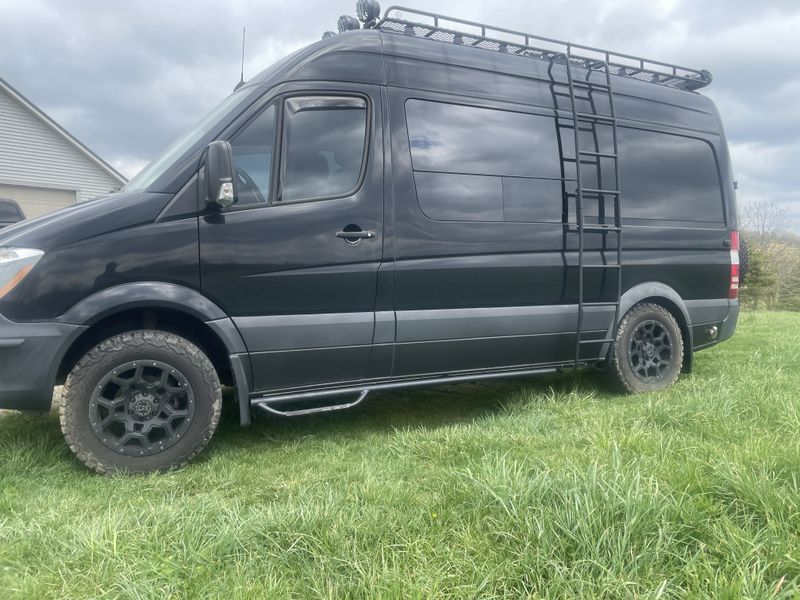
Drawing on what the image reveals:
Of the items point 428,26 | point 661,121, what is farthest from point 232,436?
point 661,121

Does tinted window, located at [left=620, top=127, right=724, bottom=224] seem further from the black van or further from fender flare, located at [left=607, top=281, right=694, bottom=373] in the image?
fender flare, located at [left=607, top=281, right=694, bottom=373]

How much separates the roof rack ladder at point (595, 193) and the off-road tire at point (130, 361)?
8.93 ft

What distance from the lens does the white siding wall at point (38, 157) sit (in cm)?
1698

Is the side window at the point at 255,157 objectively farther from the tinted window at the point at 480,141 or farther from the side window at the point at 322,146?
the tinted window at the point at 480,141

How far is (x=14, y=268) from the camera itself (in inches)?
120

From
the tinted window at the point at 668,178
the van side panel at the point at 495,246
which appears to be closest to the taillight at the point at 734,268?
the tinted window at the point at 668,178

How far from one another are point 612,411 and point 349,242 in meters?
2.07

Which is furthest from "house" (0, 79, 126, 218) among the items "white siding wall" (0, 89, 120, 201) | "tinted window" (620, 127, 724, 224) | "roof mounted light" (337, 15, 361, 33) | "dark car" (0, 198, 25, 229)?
"tinted window" (620, 127, 724, 224)

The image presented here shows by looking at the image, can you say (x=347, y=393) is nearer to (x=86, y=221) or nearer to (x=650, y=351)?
(x=86, y=221)

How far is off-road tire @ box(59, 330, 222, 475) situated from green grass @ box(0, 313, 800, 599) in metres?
0.12

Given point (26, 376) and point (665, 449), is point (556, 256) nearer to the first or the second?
point (665, 449)

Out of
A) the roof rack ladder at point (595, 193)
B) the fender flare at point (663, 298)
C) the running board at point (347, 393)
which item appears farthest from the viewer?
the fender flare at point (663, 298)

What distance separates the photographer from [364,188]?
3783mm

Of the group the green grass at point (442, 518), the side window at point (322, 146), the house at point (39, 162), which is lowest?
the green grass at point (442, 518)
